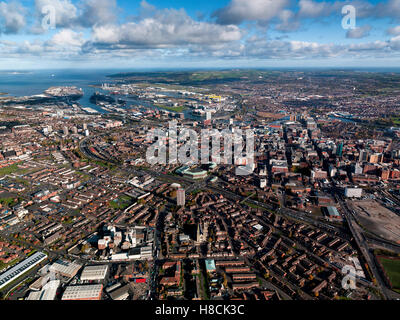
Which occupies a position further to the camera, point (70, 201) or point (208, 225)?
point (70, 201)

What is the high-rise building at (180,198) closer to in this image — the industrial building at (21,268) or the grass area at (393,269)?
the industrial building at (21,268)

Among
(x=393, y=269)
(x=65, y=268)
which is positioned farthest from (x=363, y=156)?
(x=65, y=268)

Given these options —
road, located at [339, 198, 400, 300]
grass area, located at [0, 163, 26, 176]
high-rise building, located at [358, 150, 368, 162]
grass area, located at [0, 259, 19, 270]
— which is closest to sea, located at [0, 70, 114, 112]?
grass area, located at [0, 163, 26, 176]

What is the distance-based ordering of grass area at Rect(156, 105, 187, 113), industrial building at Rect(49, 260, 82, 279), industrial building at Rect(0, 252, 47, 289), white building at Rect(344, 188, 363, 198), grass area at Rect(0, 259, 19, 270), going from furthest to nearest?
1. grass area at Rect(156, 105, 187, 113)
2. white building at Rect(344, 188, 363, 198)
3. grass area at Rect(0, 259, 19, 270)
4. industrial building at Rect(49, 260, 82, 279)
5. industrial building at Rect(0, 252, 47, 289)

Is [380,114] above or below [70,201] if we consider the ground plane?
above

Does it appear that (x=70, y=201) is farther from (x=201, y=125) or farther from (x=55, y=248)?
(x=201, y=125)

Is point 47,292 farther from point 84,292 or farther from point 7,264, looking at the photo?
point 7,264

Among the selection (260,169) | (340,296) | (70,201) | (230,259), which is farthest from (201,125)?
(340,296)

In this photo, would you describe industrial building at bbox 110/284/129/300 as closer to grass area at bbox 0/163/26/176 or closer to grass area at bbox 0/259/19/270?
grass area at bbox 0/259/19/270
